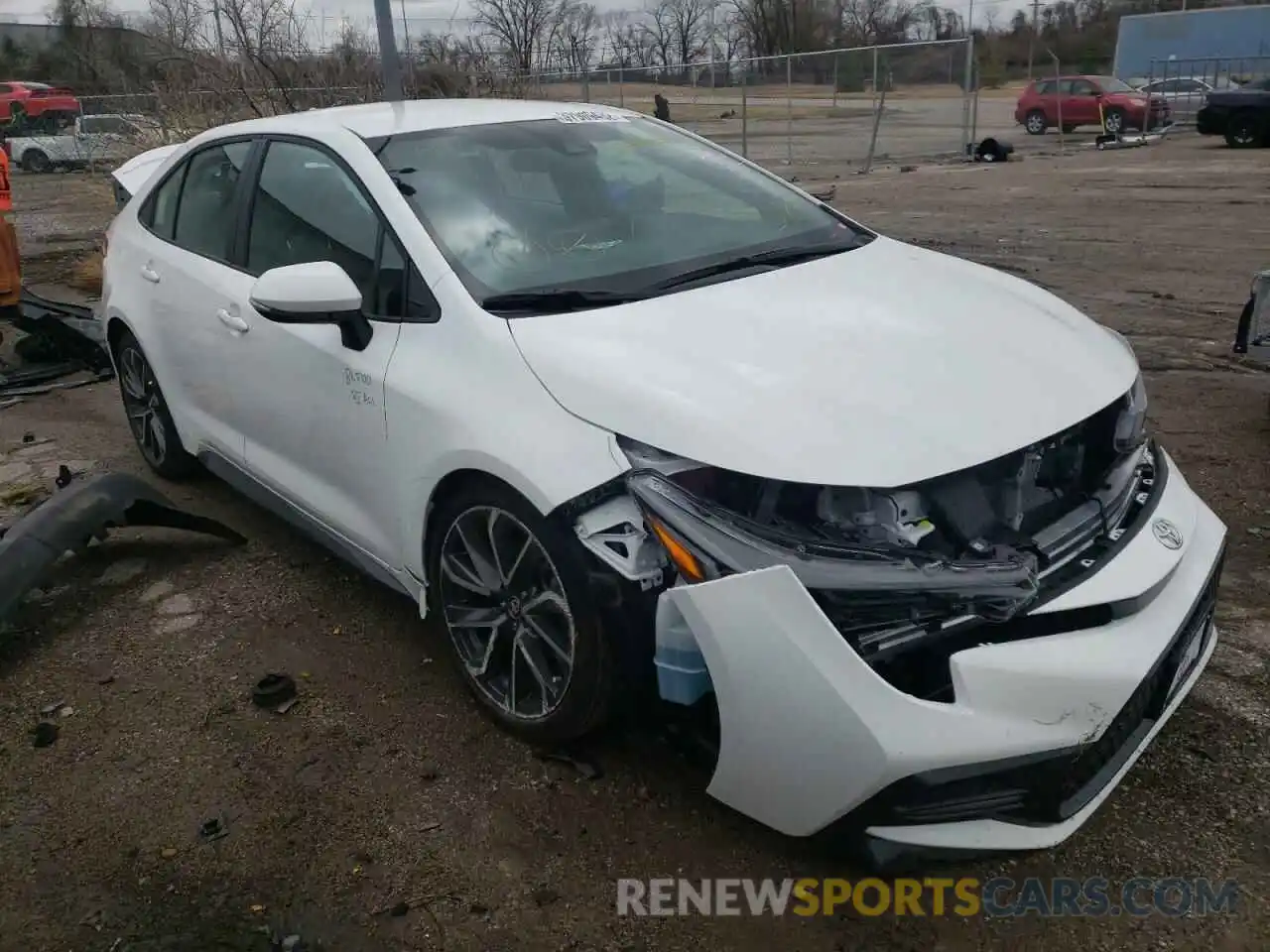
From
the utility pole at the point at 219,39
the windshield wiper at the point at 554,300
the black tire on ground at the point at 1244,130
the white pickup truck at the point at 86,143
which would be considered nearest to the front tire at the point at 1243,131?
the black tire on ground at the point at 1244,130

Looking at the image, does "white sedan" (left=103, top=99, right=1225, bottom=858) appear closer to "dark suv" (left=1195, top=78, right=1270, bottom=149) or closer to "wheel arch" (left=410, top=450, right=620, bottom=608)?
"wheel arch" (left=410, top=450, right=620, bottom=608)

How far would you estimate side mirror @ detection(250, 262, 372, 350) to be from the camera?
9.89ft

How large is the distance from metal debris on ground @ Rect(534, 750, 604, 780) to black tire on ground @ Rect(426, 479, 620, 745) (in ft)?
0.22

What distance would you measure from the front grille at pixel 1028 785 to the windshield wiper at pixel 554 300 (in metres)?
1.44

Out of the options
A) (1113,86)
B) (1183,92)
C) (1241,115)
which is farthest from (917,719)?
(1183,92)

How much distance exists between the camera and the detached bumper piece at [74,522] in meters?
3.65

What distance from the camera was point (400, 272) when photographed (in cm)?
310

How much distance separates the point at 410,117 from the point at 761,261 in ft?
4.39

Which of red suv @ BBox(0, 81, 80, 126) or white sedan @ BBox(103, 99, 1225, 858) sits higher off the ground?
red suv @ BBox(0, 81, 80, 126)

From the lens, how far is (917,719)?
2.08m

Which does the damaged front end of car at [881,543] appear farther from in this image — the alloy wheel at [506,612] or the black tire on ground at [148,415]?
the black tire on ground at [148,415]

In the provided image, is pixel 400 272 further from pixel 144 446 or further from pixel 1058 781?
pixel 144 446

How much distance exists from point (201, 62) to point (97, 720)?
35.9 feet

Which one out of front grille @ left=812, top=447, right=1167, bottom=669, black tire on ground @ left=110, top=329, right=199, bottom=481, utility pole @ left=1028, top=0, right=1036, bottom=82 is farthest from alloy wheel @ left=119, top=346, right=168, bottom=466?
utility pole @ left=1028, top=0, right=1036, bottom=82
